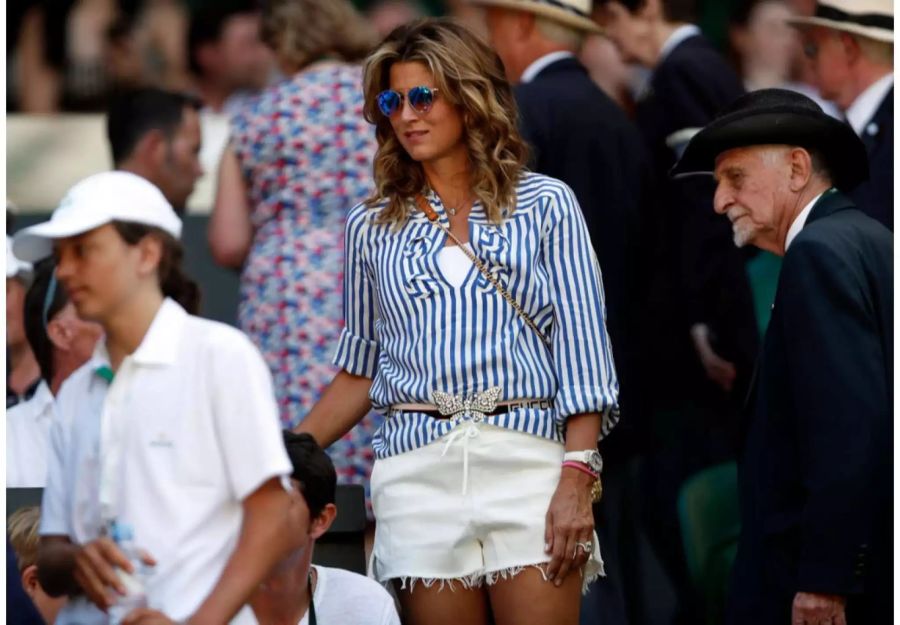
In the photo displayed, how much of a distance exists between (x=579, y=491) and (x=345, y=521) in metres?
0.59

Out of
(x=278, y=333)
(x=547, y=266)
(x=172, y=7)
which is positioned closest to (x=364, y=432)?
(x=278, y=333)

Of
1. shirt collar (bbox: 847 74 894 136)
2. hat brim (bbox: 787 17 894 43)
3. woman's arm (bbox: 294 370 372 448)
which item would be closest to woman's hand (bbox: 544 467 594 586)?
woman's arm (bbox: 294 370 372 448)

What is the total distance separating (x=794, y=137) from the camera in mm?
4289

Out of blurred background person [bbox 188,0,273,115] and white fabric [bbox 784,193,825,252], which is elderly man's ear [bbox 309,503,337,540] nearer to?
white fabric [bbox 784,193,825,252]

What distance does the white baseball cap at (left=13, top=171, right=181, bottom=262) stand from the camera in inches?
131

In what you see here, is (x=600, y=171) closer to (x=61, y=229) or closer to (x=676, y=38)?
(x=676, y=38)

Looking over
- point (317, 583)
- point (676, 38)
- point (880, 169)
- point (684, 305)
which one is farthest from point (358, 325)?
point (676, 38)

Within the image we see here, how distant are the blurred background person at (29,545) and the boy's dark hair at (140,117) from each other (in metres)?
2.00

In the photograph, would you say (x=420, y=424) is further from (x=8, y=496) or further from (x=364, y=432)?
(x=364, y=432)

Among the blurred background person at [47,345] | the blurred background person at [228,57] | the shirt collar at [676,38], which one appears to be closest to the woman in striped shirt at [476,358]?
the blurred background person at [47,345]

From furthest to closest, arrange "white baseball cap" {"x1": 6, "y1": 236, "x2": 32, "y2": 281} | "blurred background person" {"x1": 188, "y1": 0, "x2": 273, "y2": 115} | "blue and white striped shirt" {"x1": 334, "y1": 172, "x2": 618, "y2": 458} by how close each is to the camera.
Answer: "blurred background person" {"x1": 188, "y1": 0, "x2": 273, "y2": 115} < "white baseball cap" {"x1": 6, "y1": 236, "x2": 32, "y2": 281} < "blue and white striped shirt" {"x1": 334, "y1": 172, "x2": 618, "y2": 458}

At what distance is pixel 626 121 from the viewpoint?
5.50m

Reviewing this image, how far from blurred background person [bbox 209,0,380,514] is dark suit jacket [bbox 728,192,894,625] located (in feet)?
4.75

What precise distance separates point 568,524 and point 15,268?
191 cm
